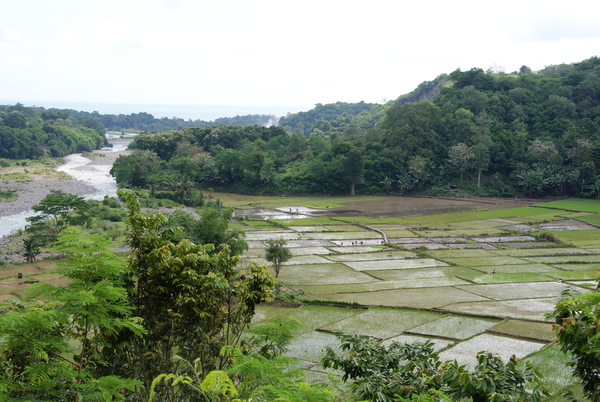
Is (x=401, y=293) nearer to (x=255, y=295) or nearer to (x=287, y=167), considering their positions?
(x=255, y=295)

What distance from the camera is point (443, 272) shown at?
29.6 meters

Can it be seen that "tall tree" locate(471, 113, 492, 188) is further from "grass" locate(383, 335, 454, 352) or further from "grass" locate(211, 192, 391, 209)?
"grass" locate(383, 335, 454, 352)

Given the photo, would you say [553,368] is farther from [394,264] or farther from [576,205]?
[576,205]

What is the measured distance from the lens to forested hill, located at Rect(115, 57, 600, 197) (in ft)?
202

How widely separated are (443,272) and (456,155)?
38040mm

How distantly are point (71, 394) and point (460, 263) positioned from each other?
29031mm

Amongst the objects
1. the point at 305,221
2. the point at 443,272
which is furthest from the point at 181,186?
the point at 443,272

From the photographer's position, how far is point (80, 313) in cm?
627

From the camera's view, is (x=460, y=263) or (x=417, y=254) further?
(x=417, y=254)

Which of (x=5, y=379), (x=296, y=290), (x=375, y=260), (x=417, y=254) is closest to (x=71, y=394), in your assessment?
(x=5, y=379)

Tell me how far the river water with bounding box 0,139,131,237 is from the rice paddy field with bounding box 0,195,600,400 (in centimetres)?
1618

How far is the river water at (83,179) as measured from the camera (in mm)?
41391

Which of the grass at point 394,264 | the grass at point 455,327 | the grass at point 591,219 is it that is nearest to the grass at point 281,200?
the grass at point 591,219

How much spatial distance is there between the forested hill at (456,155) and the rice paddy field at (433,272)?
27.7ft
